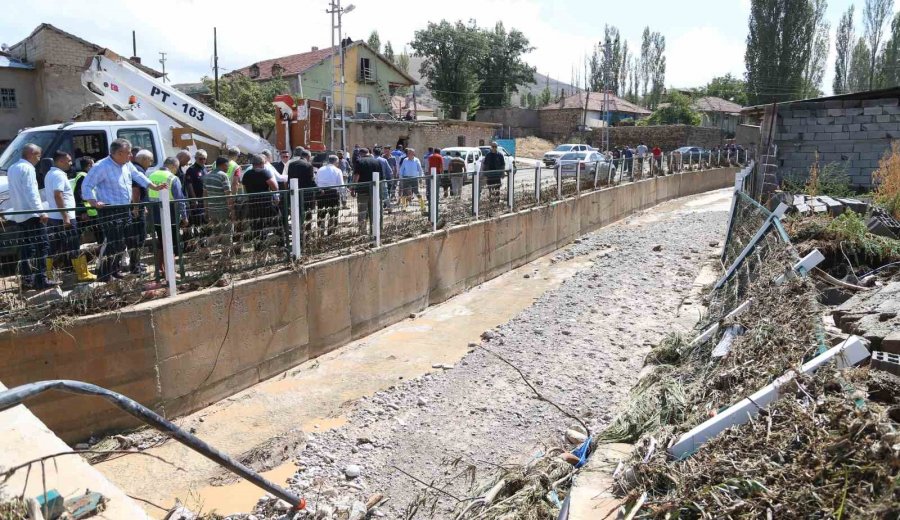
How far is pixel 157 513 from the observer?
195 inches

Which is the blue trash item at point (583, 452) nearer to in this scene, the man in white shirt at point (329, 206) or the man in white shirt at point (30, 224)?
the man in white shirt at point (30, 224)

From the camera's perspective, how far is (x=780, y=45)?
5397 cm

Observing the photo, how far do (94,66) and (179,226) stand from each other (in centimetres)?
768

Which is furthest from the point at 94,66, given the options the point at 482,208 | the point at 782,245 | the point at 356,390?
the point at 782,245

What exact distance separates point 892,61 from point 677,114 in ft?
91.9

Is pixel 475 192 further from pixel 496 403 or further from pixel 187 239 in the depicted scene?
pixel 187 239

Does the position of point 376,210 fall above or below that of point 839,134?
below

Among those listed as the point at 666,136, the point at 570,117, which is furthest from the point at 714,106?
the point at 570,117

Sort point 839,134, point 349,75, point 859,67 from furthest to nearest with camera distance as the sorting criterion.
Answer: point 859,67 → point 349,75 → point 839,134

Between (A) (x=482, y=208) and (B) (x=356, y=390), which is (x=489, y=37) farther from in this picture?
(B) (x=356, y=390)

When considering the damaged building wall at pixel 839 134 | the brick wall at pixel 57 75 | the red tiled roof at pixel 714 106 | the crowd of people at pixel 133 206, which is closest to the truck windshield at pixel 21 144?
the crowd of people at pixel 133 206

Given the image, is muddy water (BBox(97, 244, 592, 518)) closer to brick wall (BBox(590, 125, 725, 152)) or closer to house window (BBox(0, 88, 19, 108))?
house window (BBox(0, 88, 19, 108))

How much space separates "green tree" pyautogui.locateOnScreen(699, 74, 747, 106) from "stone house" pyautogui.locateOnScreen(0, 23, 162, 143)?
5802 cm

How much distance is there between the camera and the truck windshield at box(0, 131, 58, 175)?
8.81m
